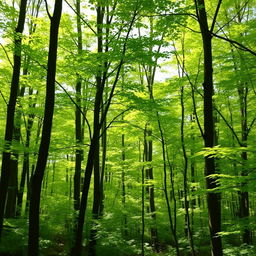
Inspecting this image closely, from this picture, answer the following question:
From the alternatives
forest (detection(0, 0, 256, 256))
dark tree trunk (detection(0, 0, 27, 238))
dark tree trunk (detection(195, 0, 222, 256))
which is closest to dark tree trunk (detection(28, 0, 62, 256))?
forest (detection(0, 0, 256, 256))

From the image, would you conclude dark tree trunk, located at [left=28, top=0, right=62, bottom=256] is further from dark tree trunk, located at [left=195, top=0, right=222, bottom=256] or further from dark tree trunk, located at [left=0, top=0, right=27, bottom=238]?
dark tree trunk, located at [left=195, top=0, right=222, bottom=256]

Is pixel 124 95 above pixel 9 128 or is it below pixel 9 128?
above

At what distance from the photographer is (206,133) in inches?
221

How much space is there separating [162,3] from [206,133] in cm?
370

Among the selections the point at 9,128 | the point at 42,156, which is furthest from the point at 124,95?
the point at 9,128

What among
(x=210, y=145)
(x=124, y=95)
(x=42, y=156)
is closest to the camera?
(x=210, y=145)

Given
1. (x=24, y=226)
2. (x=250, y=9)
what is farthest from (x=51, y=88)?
(x=250, y=9)

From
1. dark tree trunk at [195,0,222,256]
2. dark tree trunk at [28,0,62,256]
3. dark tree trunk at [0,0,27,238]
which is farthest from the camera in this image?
dark tree trunk at [0,0,27,238]

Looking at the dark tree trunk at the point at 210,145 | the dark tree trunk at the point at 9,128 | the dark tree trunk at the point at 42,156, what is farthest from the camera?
the dark tree trunk at the point at 9,128

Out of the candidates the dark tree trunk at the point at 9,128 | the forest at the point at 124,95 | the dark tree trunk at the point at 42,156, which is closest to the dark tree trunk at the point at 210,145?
the forest at the point at 124,95

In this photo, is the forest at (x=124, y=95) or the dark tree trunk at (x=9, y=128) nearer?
the forest at (x=124, y=95)

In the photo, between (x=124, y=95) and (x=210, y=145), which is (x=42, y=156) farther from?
(x=210, y=145)

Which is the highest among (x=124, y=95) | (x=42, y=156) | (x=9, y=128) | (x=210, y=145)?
(x=124, y=95)

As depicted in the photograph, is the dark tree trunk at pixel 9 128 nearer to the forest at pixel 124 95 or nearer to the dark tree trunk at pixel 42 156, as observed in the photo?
the forest at pixel 124 95
